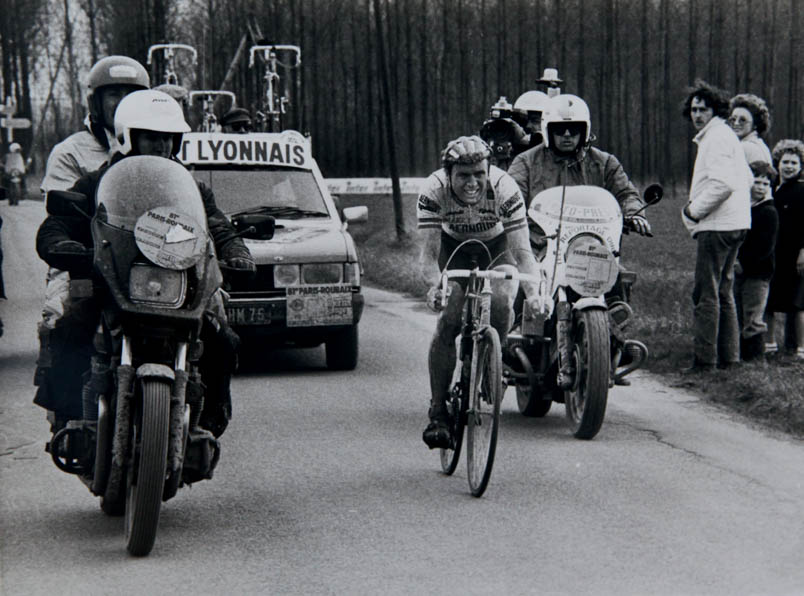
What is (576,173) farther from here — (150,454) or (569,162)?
(150,454)

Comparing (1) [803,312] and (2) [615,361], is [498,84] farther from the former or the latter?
(2) [615,361]

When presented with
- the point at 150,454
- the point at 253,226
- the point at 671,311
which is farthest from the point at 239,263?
the point at 671,311

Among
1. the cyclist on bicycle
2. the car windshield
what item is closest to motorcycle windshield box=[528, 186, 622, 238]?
the cyclist on bicycle

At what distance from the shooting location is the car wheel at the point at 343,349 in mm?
10680

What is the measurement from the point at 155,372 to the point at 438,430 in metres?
2.08

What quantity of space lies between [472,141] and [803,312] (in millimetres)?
4805

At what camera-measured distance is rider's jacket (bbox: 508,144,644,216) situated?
8727 mm

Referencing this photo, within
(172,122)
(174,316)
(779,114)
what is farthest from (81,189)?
(779,114)

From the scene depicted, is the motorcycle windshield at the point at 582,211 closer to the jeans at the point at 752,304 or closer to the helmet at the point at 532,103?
the jeans at the point at 752,304

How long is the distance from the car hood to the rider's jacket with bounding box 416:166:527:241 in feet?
10.6

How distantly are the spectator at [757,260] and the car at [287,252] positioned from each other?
3.11m

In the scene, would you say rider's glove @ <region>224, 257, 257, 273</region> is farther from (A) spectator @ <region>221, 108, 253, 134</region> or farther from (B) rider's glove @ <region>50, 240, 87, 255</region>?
(A) spectator @ <region>221, 108, 253, 134</region>

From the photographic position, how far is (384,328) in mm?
13438

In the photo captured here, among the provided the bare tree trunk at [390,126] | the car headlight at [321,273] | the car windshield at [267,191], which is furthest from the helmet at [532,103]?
the bare tree trunk at [390,126]
